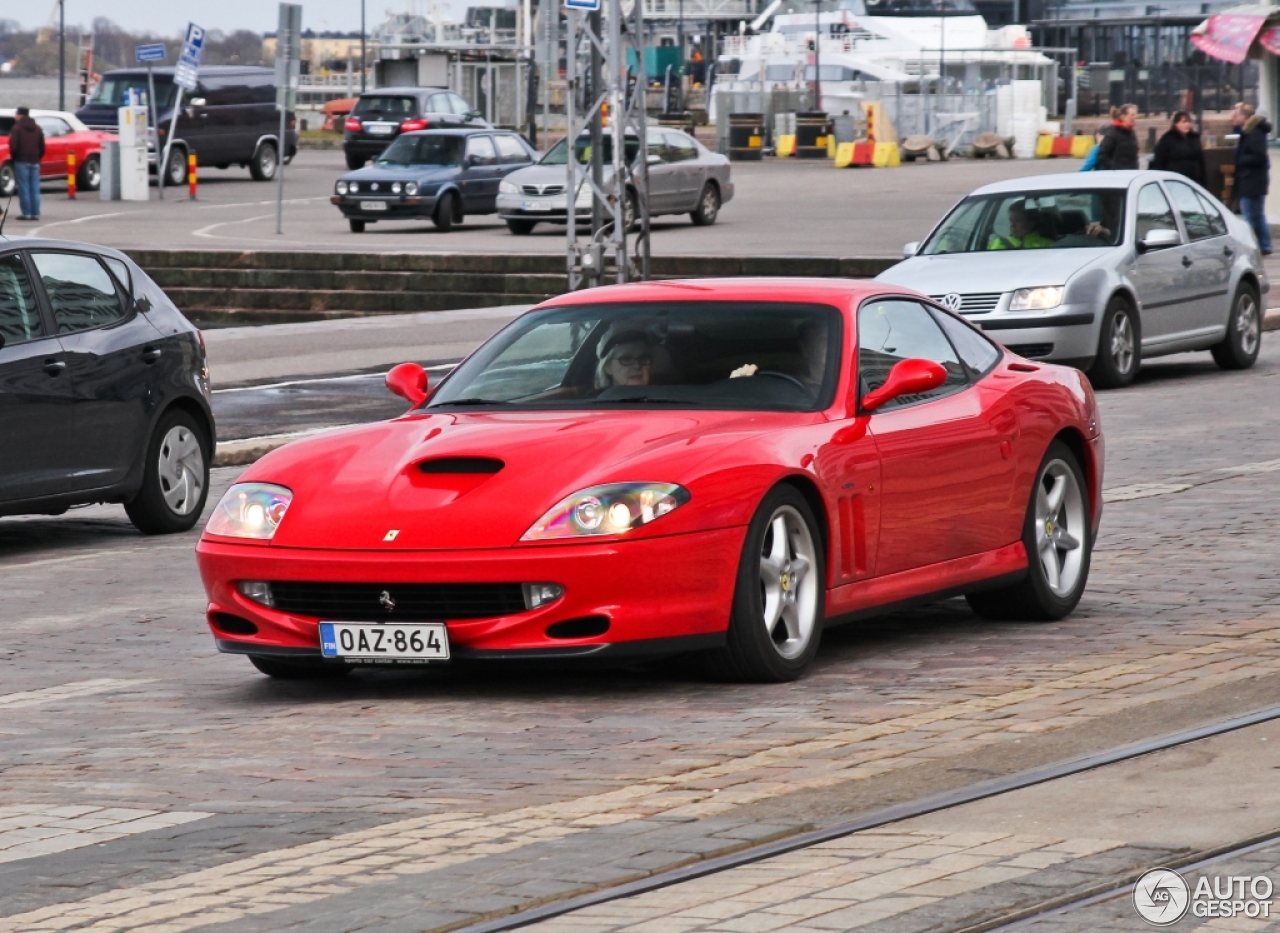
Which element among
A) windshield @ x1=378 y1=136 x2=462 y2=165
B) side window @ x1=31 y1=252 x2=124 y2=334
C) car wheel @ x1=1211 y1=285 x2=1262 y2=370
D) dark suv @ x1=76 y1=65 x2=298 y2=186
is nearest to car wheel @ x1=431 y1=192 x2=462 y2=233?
windshield @ x1=378 y1=136 x2=462 y2=165

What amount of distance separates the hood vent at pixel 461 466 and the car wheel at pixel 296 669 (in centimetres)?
69

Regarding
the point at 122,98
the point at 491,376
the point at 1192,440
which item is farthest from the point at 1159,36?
the point at 491,376

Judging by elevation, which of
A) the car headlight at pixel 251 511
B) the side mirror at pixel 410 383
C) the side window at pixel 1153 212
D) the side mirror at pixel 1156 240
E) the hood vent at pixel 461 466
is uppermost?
the side window at pixel 1153 212

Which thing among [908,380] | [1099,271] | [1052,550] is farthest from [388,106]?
[908,380]

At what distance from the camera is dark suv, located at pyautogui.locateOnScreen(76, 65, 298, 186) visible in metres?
50.3

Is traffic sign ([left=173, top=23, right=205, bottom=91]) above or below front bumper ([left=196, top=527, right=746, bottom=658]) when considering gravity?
above

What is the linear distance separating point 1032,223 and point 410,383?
11.2 metres

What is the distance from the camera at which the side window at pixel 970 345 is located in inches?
357

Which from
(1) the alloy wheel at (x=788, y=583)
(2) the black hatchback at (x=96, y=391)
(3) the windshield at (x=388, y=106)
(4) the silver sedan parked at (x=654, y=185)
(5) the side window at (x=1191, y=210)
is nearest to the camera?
(1) the alloy wheel at (x=788, y=583)

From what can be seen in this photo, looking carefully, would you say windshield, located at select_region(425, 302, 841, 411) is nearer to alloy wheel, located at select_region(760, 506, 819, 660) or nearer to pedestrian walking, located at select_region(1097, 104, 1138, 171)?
alloy wheel, located at select_region(760, 506, 819, 660)

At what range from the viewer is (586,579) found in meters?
7.32

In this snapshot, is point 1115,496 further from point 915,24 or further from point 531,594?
point 915,24

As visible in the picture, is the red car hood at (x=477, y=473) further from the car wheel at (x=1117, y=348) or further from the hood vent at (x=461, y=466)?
the car wheel at (x=1117, y=348)

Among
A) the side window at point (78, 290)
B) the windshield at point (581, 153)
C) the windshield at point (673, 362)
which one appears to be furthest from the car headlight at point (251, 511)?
the windshield at point (581, 153)
